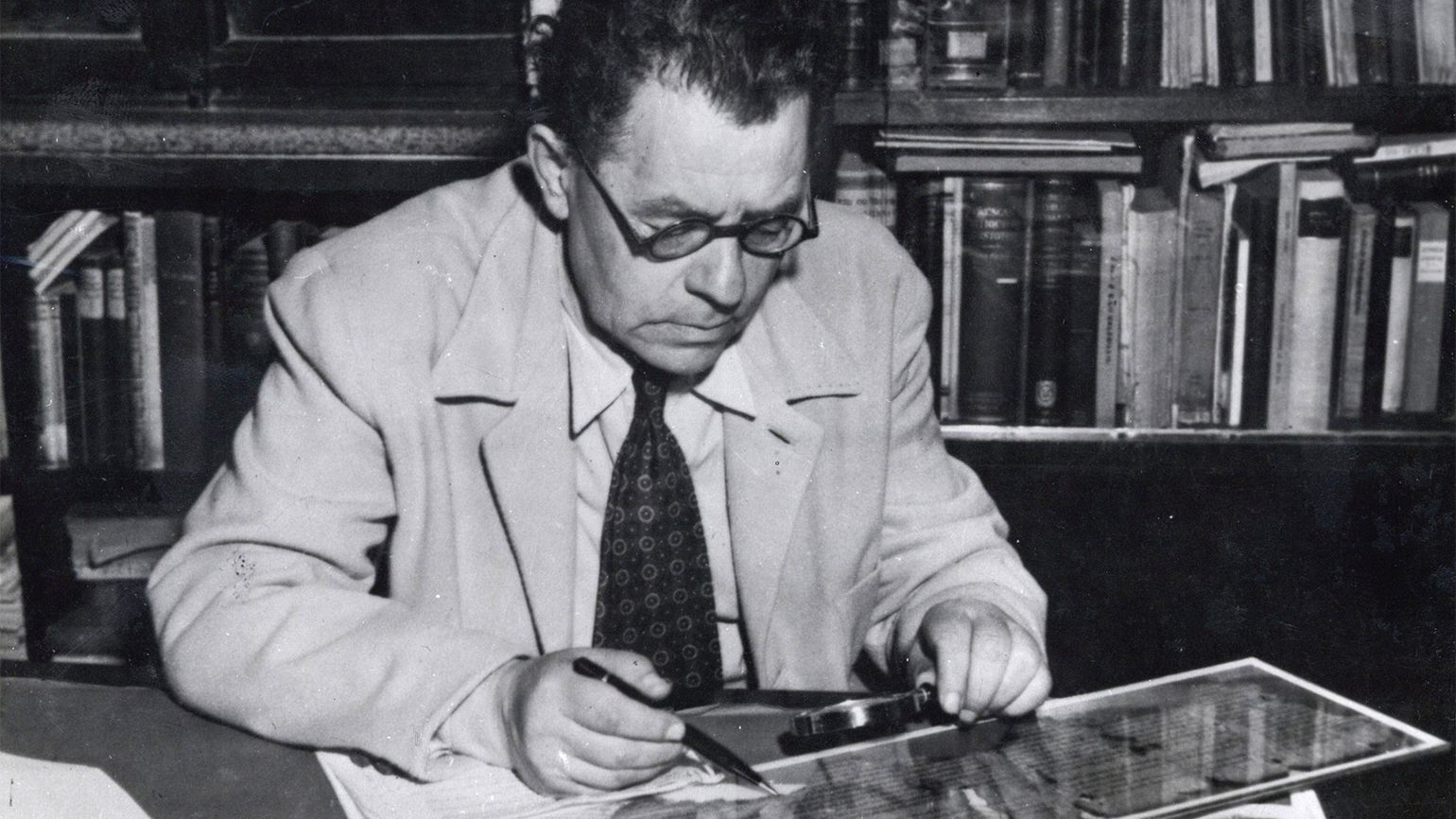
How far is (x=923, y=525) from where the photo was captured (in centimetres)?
132

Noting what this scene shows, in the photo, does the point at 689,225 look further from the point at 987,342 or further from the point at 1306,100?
the point at 1306,100

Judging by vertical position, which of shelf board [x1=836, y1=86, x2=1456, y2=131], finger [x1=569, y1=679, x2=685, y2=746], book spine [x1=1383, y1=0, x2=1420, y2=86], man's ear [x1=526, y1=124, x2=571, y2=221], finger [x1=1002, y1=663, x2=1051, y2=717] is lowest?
finger [x1=1002, y1=663, x2=1051, y2=717]

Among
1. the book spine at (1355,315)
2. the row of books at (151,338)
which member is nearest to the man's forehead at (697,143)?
the row of books at (151,338)

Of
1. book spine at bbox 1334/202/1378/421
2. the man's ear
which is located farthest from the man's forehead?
book spine at bbox 1334/202/1378/421

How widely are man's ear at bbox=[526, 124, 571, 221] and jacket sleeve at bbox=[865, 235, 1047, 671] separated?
0.41 meters

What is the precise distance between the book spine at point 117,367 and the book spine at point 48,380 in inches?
2.5

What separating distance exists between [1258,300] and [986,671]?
102cm

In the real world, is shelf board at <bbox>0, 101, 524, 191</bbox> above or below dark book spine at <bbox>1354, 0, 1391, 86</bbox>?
below

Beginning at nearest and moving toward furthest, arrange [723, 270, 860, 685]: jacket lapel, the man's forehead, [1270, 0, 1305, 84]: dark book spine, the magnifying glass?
the magnifying glass
the man's forehead
[723, 270, 860, 685]: jacket lapel
[1270, 0, 1305, 84]: dark book spine

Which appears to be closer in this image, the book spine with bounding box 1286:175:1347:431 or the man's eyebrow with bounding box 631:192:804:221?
the man's eyebrow with bounding box 631:192:804:221

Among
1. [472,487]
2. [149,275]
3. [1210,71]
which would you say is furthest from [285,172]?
[1210,71]

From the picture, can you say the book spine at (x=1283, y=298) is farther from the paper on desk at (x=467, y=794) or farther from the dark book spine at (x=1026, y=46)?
the paper on desk at (x=467, y=794)

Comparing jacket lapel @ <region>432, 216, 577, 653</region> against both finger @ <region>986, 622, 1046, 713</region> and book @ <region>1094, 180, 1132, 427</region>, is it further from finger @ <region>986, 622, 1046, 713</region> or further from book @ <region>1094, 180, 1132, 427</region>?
book @ <region>1094, 180, 1132, 427</region>

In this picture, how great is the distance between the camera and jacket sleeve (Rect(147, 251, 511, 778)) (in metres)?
0.90
